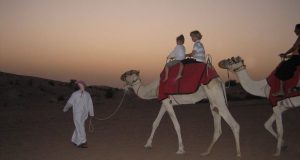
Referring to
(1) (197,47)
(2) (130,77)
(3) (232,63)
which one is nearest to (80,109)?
(2) (130,77)

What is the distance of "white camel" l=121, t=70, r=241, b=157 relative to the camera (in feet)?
36.2

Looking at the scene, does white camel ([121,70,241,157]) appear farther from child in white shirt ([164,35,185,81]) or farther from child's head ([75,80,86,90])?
child's head ([75,80,86,90])

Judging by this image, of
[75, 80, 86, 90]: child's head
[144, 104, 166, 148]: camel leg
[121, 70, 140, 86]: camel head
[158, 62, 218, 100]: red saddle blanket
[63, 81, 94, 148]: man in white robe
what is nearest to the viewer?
[158, 62, 218, 100]: red saddle blanket

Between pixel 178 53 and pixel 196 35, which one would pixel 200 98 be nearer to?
pixel 178 53

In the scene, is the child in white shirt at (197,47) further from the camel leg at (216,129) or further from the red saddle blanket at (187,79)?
the camel leg at (216,129)

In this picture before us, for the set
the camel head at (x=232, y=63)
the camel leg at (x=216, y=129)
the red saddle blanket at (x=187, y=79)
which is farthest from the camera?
the camel head at (x=232, y=63)

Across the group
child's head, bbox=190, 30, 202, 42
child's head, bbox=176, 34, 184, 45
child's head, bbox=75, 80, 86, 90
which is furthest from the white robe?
child's head, bbox=190, 30, 202, 42

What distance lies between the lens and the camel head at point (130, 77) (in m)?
13.3

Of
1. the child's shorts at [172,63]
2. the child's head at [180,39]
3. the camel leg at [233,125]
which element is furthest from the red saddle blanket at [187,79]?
the camel leg at [233,125]


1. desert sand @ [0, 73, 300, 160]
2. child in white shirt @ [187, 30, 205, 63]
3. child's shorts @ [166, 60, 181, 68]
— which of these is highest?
child in white shirt @ [187, 30, 205, 63]

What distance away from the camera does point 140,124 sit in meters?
19.3

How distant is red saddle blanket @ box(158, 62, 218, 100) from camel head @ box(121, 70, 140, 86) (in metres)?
1.34

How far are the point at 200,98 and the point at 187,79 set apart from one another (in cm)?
73

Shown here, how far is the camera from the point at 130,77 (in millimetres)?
13281
